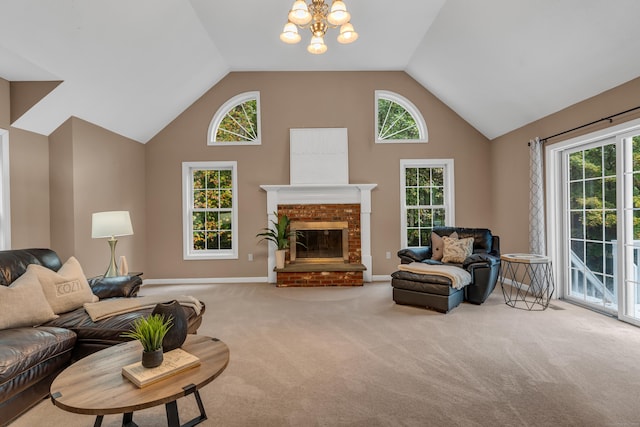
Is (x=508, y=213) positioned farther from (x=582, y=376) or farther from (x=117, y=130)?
(x=117, y=130)

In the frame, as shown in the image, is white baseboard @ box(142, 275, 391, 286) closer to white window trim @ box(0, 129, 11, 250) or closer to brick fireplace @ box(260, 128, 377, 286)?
brick fireplace @ box(260, 128, 377, 286)

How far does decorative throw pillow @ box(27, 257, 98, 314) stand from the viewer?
102 inches

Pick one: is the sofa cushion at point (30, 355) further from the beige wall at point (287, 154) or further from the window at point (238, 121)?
the window at point (238, 121)

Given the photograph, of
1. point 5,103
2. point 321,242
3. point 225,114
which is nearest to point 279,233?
point 321,242

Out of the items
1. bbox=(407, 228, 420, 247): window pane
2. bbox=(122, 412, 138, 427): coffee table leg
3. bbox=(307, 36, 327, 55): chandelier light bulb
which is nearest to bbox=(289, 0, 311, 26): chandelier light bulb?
bbox=(307, 36, 327, 55): chandelier light bulb

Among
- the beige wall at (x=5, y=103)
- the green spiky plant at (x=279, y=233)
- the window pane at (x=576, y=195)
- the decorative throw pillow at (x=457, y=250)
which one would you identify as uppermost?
the beige wall at (x=5, y=103)

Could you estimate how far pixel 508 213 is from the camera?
17.8 ft

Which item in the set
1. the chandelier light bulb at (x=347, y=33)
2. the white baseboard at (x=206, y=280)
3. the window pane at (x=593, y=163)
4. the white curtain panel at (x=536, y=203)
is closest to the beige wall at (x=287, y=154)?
the white baseboard at (x=206, y=280)

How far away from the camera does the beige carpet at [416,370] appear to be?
1992mm

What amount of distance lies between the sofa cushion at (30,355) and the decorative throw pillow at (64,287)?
0.40 m

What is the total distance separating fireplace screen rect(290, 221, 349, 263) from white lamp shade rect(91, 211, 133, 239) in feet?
8.77

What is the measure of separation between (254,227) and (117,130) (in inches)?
99.2

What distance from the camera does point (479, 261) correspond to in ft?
13.6

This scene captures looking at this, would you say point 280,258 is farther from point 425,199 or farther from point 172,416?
point 172,416
